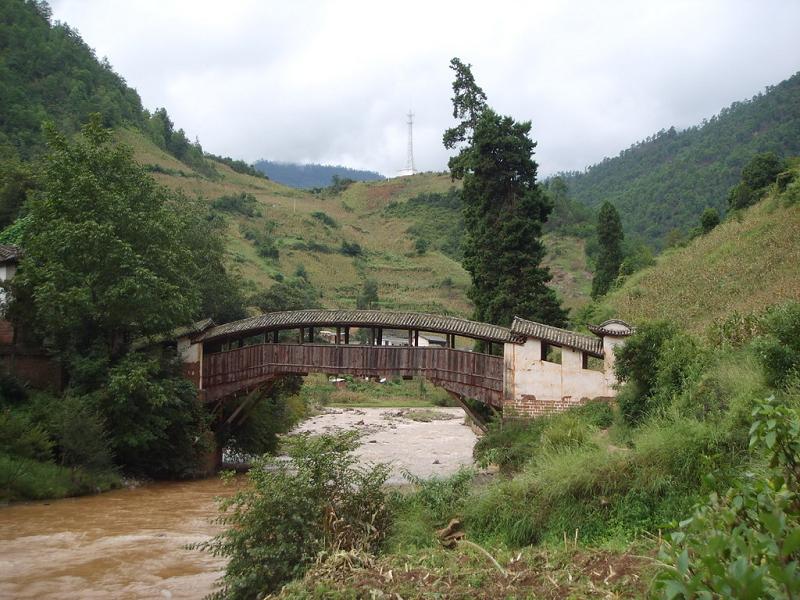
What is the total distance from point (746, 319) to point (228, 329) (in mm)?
13650

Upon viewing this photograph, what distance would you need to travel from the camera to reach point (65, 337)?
19906mm

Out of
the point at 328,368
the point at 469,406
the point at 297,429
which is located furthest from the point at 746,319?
the point at 297,429

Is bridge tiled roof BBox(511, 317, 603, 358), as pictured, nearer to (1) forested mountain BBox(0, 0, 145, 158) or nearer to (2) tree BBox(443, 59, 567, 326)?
(2) tree BBox(443, 59, 567, 326)

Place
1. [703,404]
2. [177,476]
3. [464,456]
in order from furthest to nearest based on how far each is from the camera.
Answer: [464,456], [177,476], [703,404]

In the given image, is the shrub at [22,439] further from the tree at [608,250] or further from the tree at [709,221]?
the tree at [709,221]

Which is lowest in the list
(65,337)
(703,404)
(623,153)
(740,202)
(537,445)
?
(537,445)

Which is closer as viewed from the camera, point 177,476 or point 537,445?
point 537,445

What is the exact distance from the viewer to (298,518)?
908 cm

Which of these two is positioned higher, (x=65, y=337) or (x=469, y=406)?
(x=65, y=337)

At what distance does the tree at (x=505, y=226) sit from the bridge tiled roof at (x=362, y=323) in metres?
3.16

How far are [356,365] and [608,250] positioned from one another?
22.1 metres

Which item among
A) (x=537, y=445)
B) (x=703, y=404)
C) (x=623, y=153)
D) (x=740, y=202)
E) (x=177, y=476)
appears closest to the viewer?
(x=703, y=404)

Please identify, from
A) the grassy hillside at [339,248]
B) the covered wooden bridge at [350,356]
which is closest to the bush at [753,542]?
the covered wooden bridge at [350,356]

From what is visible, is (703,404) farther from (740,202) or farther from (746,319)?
(740,202)
